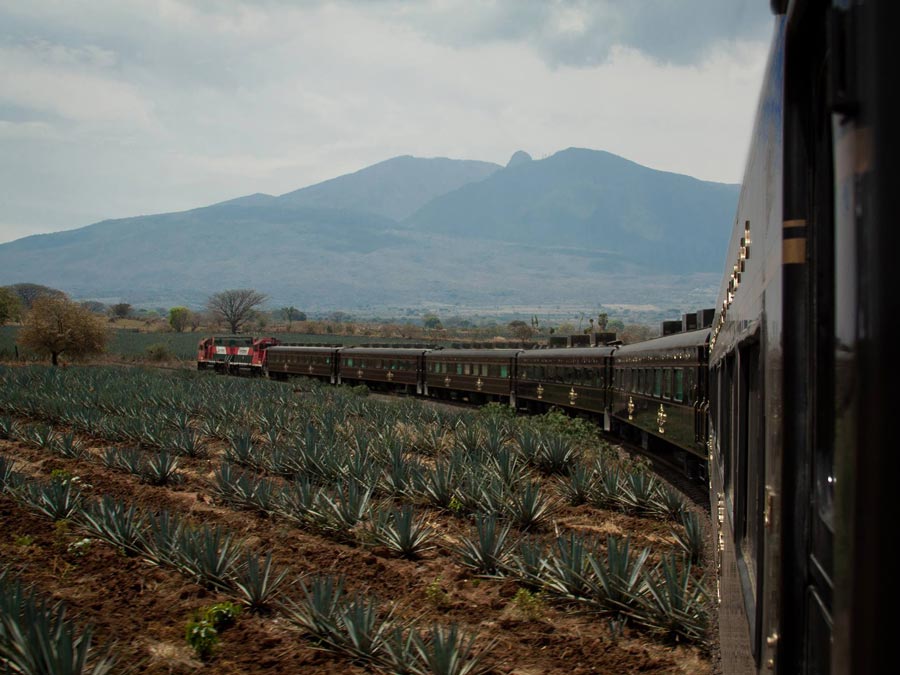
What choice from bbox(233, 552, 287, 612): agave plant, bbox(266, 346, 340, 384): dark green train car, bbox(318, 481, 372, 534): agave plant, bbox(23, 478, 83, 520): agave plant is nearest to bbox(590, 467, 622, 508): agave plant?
bbox(318, 481, 372, 534): agave plant

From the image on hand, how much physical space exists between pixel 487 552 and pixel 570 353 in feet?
57.8

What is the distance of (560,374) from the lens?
27812 mm

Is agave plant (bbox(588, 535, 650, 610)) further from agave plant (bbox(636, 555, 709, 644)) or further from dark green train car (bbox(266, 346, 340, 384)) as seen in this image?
dark green train car (bbox(266, 346, 340, 384))

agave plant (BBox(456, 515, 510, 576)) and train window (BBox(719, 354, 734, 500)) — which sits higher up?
train window (BBox(719, 354, 734, 500))

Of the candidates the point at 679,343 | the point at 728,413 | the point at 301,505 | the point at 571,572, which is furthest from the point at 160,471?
the point at 728,413

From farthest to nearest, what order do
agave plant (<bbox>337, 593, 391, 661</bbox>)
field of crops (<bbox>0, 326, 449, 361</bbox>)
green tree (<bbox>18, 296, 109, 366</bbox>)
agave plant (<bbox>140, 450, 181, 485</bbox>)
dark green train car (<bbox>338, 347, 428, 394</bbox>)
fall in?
1. field of crops (<bbox>0, 326, 449, 361</bbox>)
2. green tree (<bbox>18, 296, 109, 366</bbox>)
3. dark green train car (<bbox>338, 347, 428, 394</bbox>)
4. agave plant (<bbox>140, 450, 181, 485</bbox>)
5. agave plant (<bbox>337, 593, 391, 661</bbox>)

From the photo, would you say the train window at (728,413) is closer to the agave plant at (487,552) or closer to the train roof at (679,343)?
the agave plant at (487,552)

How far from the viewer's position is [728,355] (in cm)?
546

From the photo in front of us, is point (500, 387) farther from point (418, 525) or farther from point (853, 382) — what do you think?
point (853, 382)

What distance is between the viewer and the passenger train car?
53.2 inches

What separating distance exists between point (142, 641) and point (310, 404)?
62.1 ft

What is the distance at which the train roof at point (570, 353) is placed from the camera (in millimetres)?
23891

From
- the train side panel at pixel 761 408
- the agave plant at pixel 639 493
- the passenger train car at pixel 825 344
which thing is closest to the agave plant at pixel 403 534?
the agave plant at pixel 639 493

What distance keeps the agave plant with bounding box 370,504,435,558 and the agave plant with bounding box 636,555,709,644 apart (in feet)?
10.1
